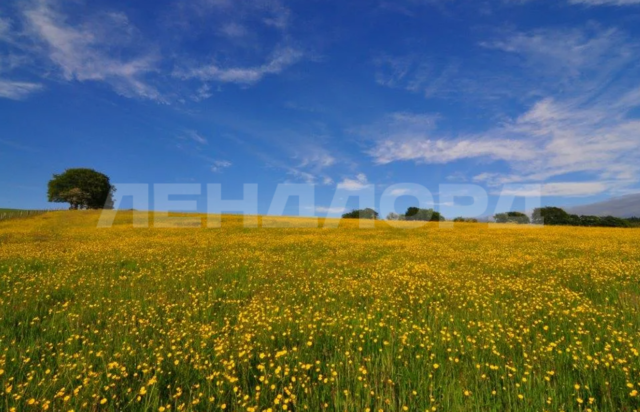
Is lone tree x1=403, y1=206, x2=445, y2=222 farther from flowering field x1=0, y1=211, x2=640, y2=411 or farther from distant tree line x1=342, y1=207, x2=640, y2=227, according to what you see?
flowering field x1=0, y1=211, x2=640, y2=411

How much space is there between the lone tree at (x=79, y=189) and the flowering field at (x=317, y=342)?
9703cm

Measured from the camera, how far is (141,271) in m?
12.0

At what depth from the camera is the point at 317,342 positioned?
5.54 meters

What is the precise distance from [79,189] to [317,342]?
107495 mm

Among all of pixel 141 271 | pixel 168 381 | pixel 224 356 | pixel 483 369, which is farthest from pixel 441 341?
pixel 141 271

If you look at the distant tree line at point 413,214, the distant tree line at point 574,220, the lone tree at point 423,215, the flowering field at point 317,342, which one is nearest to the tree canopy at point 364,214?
the distant tree line at point 413,214

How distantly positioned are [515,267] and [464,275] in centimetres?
383

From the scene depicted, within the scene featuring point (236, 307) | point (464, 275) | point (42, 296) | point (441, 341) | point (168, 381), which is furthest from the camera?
point (464, 275)

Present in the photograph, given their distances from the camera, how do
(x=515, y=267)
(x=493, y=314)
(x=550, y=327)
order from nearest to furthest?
(x=550, y=327)
(x=493, y=314)
(x=515, y=267)

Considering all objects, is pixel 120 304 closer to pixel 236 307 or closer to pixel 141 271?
pixel 236 307

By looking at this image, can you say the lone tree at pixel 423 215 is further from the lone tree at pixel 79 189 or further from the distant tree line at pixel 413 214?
the lone tree at pixel 79 189

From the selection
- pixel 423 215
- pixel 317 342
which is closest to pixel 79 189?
pixel 423 215

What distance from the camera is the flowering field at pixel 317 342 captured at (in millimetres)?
3955

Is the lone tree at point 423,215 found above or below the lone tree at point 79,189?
below
